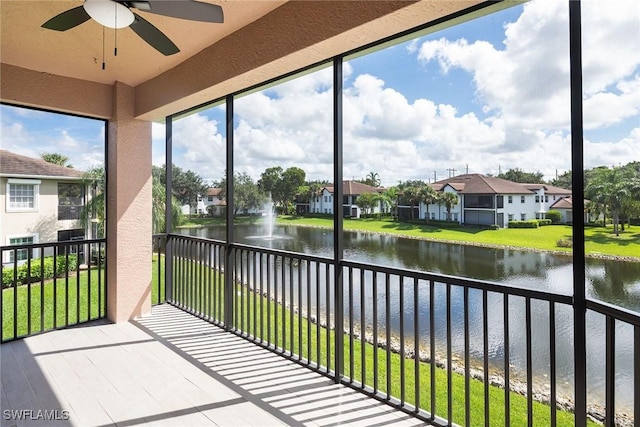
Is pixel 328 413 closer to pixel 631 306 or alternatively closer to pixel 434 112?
pixel 631 306

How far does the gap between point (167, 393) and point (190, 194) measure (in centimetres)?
244

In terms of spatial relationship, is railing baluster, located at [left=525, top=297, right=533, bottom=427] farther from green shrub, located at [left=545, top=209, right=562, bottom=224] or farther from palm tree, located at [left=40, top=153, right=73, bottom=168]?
palm tree, located at [left=40, top=153, right=73, bottom=168]

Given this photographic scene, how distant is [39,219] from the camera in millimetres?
3650

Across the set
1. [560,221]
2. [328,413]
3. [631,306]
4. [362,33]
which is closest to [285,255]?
[328,413]

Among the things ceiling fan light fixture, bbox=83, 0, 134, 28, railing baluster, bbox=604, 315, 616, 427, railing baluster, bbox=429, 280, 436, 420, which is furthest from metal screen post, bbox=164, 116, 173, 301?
railing baluster, bbox=604, 315, 616, 427

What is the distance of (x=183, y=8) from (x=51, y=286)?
341 centimetres

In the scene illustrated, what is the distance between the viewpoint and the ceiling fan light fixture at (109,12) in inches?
73.8

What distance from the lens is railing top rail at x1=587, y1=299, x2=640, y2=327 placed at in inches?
54.9

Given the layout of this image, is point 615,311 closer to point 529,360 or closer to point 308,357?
point 529,360

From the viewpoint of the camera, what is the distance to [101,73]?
3617mm

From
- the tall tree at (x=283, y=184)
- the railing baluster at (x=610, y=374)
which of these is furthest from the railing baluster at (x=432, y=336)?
the tall tree at (x=283, y=184)

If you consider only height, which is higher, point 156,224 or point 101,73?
point 101,73

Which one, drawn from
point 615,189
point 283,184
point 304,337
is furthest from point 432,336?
point 283,184

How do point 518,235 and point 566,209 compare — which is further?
point 518,235
